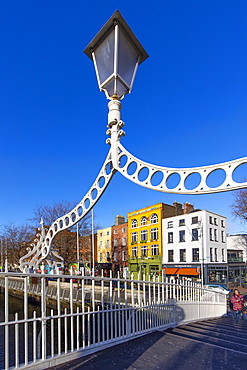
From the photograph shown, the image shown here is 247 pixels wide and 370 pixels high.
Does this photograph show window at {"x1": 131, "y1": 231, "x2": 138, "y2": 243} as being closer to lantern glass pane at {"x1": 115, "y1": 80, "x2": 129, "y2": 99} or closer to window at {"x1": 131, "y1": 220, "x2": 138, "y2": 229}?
window at {"x1": 131, "y1": 220, "x2": 138, "y2": 229}

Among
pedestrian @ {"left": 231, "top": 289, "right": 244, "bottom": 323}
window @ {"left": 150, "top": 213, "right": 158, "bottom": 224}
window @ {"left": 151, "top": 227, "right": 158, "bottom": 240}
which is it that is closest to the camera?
pedestrian @ {"left": 231, "top": 289, "right": 244, "bottom": 323}

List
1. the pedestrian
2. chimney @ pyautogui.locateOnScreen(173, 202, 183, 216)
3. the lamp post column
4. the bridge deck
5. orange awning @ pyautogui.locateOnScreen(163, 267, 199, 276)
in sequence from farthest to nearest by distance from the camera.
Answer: chimney @ pyautogui.locateOnScreen(173, 202, 183, 216) → orange awning @ pyautogui.locateOnScreen(163, 267, 199, 276) → the pedestrian → the lamp post column → the bridge deck

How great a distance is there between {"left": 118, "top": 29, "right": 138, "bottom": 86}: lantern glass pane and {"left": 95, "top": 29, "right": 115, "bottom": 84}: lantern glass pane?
14 centimetres

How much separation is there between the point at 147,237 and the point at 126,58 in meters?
33.0

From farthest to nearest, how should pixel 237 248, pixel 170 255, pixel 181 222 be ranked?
pixel 237 248 < pixel 170 255 < pixel 181 222

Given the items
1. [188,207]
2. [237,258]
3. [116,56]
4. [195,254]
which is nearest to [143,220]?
[188,207]

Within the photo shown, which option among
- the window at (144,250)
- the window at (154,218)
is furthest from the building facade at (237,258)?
the window at (144,250)

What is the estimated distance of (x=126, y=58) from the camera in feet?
15.6

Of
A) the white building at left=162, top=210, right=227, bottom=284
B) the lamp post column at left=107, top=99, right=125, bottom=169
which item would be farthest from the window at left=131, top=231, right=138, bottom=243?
the lamp post column at left=107, top=99, right=125, bottom=169

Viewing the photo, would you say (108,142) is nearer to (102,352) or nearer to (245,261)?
(102,352)

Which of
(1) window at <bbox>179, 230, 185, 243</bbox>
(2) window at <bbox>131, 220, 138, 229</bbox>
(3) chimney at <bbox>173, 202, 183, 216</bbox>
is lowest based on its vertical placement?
(1) window at <bbox>179, 230, 185, 243</bbox>

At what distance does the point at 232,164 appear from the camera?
3240 mm

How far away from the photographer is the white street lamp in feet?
14.5

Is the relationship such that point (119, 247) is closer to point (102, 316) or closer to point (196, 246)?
point (196, 246)
